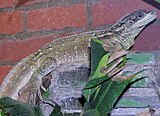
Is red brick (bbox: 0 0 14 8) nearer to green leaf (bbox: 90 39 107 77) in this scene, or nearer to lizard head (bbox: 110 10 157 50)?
lizard head (bbox: 110 10 157 50)

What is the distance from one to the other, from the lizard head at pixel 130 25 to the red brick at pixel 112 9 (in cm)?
9

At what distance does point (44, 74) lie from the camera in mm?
1200

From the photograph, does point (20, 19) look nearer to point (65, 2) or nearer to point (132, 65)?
point (65, 2)

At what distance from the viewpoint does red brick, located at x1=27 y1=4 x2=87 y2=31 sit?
135cm

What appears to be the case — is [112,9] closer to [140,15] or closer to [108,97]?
[140,15]

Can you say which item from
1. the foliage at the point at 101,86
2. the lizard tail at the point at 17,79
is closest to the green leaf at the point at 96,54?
the foliage at the point at 101,86

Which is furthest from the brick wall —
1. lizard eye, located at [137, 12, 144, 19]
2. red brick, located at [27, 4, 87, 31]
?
lizard eye, located at [137, 12, 144, 19]

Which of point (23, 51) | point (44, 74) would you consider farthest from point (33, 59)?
point (23, 51)

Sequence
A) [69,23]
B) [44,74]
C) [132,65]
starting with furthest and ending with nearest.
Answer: [69,23]
[44,74]
[132,65]

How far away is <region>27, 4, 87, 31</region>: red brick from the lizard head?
0.59ft

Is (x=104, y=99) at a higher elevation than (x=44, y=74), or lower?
higher

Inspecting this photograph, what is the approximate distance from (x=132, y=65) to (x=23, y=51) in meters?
0.59

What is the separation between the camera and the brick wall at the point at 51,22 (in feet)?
4.17

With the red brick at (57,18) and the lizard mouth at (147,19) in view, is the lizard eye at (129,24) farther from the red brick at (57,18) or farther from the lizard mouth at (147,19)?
the red brick at (57,18)
